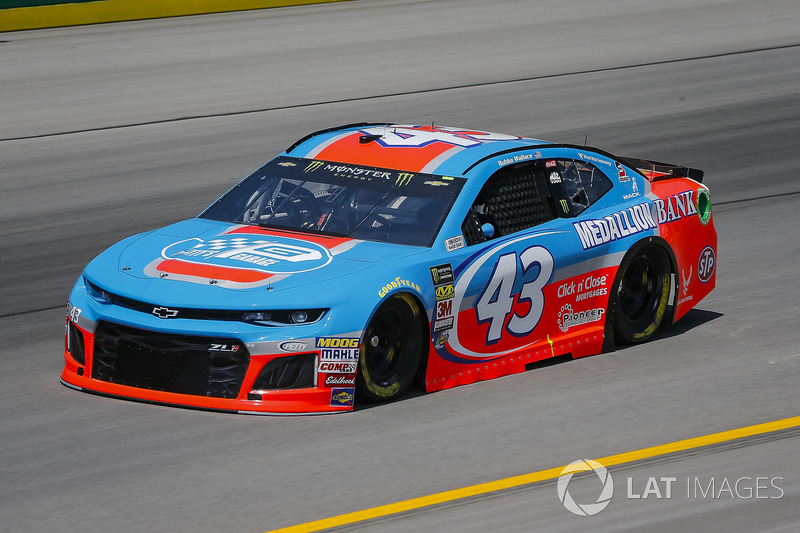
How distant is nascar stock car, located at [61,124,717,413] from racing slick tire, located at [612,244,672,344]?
0.04 ft

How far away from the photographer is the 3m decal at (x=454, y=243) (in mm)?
7824

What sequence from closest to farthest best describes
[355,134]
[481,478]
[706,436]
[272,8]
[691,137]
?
[481,478] → [706,436] → [355,134] → [691,137] → [272,8]

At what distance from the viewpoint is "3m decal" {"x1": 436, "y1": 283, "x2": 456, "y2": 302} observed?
7.66 m

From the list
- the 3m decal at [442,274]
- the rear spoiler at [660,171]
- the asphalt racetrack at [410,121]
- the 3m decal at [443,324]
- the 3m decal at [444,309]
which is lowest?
the asphalt racetrack at [410,121]

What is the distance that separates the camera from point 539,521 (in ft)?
19.0

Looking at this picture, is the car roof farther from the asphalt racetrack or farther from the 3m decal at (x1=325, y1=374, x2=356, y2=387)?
the 3m decal at (x1=325, y1=374, x2=356, y2=387)

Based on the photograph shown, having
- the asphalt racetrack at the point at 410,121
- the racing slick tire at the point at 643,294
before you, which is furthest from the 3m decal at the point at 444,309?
the racing slick tire at the point at 643,294

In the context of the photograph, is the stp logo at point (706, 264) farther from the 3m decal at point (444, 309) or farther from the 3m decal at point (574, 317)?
the 3m decal at point (444, 309)

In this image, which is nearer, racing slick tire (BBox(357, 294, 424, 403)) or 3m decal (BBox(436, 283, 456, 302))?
racing slick tire (BBox(357, 294, 424, 403))

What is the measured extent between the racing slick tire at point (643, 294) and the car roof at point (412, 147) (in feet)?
3.50

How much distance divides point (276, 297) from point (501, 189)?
1.98 m

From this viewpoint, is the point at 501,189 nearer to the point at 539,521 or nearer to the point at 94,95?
the point at 539,521

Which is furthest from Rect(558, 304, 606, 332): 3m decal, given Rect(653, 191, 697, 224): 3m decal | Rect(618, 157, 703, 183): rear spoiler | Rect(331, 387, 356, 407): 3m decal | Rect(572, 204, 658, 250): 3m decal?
Rect(331, 387, 356, 407): 3m decal

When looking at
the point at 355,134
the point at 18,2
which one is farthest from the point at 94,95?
the point at 355,134
